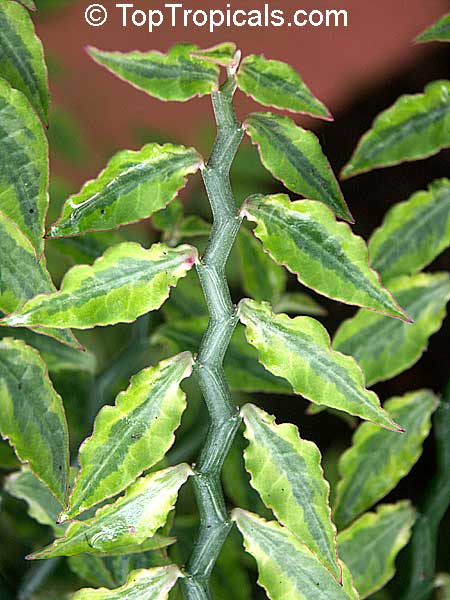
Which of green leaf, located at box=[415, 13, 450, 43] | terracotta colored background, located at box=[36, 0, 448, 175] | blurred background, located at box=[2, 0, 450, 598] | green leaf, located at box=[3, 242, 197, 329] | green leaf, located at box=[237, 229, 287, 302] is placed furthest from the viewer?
terracotta colored background, located at box=[36, 0, 448, 175]

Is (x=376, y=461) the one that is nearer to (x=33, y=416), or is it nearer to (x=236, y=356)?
(x=236, y=356)

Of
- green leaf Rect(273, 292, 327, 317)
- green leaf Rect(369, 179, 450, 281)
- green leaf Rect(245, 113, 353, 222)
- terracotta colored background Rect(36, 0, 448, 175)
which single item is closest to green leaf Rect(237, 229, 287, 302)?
green leaf Rect(273, 292, 327, 317)

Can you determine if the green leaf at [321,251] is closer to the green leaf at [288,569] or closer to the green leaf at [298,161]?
the green leaf at [298,161]

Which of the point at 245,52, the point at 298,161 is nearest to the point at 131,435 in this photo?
the point at 298,161

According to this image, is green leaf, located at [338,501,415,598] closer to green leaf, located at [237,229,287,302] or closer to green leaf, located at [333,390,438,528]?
green leaf, located at [333,390,438,528]

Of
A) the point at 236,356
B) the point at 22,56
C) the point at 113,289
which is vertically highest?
the point at 22,56

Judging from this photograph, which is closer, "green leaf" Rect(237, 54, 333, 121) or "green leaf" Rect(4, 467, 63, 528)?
"green leaf" Rect(237, 54, 333, 121)

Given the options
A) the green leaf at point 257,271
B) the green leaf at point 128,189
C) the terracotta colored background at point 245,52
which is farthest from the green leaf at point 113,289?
the terracotta colored background at point 245,52
